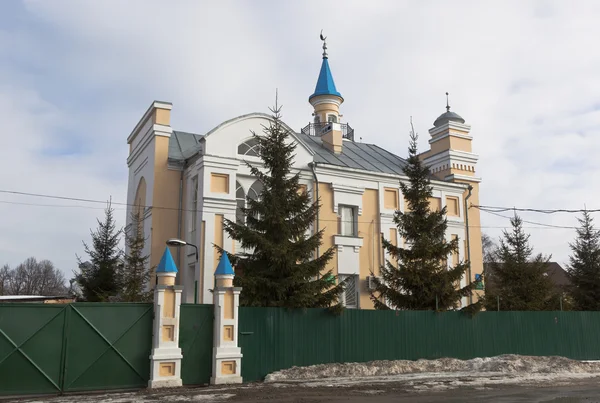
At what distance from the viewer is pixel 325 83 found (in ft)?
117

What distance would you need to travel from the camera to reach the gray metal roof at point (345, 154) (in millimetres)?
25281

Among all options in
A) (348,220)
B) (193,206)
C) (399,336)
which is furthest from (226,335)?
(348,220)

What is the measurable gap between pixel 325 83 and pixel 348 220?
12871 millimetres

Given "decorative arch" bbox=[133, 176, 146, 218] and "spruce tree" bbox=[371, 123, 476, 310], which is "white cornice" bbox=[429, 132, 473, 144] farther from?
"decorative arch" bbox=[133, 176, 146, 218]

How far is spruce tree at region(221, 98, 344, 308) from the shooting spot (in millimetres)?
15523

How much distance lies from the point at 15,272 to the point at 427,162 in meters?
73.3

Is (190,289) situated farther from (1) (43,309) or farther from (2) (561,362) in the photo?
(2) (561,362)

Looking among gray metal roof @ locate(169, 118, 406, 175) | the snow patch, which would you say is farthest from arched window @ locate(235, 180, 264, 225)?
the snow patch

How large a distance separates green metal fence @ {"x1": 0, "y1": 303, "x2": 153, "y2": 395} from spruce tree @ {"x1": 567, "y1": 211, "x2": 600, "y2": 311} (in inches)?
824

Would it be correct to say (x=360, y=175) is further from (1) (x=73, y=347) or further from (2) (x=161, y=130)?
(1) (x=73, y=347)

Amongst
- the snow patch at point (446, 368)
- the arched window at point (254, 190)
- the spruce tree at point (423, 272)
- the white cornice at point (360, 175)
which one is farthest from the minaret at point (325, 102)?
the snow patch at point (446, 368)

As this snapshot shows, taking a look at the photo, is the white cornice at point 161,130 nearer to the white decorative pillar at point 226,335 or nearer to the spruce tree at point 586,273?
the white decorative pillar at point 226,335

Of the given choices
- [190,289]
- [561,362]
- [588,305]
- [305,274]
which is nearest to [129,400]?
[305,274]

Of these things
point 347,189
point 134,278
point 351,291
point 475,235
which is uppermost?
point 347,189
